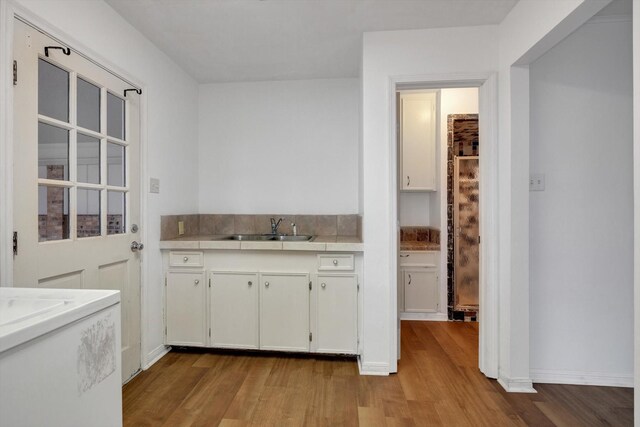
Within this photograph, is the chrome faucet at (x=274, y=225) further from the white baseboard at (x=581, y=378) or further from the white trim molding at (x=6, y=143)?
the white baseboard at (x=581, y=378)

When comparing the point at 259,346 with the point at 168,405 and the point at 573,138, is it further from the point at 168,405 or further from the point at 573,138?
the point at 573,138

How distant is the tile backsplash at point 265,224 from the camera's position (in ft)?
9.94

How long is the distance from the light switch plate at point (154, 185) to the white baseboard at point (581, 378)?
2913mm

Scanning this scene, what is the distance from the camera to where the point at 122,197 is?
2.16 m

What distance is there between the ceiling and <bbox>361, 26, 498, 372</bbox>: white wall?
0.12m

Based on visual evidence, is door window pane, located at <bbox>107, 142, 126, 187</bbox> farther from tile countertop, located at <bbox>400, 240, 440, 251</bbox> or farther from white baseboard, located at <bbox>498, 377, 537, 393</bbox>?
white baseboard, located at <bbox>498, 377, 537, 393</bbox>

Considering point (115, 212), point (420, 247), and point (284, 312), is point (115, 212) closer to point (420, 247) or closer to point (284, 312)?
point (284, 312)

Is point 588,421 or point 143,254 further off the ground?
point 143,254

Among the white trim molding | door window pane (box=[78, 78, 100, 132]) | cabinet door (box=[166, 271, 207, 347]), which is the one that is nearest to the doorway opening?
cabinet door (box=[166, 271, 207, 347])

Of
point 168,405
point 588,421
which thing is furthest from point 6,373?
point 588,421

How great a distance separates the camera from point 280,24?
2.19m

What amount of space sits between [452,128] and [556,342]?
83.0 inches

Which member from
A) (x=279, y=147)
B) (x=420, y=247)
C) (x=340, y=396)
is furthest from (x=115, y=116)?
(x=420, y=247)

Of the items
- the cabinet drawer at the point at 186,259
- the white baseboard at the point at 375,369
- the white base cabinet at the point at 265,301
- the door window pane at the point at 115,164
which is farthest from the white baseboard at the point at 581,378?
the door window pane at the point at 115,164
